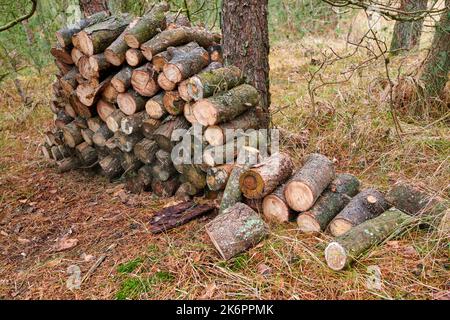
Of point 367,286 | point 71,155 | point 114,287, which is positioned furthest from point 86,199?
point 367,286

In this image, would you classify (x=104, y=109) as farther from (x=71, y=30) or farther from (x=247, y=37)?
(x=247, y=37)

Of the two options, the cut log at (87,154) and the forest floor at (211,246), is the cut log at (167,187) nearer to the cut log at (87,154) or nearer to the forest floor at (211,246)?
the forest floor at (211,246)

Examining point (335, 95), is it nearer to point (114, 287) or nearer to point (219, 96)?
point (219, 96)

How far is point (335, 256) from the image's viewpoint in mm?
2377

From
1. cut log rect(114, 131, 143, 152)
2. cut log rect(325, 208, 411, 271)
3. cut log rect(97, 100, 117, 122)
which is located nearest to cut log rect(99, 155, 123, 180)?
cut log rect(114, 131, 143, 152)

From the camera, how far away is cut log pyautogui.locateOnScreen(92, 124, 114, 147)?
3.89 m

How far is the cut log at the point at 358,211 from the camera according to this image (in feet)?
8.85

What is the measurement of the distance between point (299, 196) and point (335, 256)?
0.55 meters

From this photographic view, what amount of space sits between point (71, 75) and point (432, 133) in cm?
388

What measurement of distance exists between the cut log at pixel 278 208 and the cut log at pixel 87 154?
2127 mm

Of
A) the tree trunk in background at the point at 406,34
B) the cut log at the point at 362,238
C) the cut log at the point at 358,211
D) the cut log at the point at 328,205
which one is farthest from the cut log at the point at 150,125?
the tree trunk in background at the point at 406,34

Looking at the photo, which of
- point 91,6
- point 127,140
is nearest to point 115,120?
point 127,140

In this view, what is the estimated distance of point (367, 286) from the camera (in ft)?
7.38

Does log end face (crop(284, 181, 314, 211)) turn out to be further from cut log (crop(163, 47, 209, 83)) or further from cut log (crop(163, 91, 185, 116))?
cut log (crop(163, 47, 209, 83))
